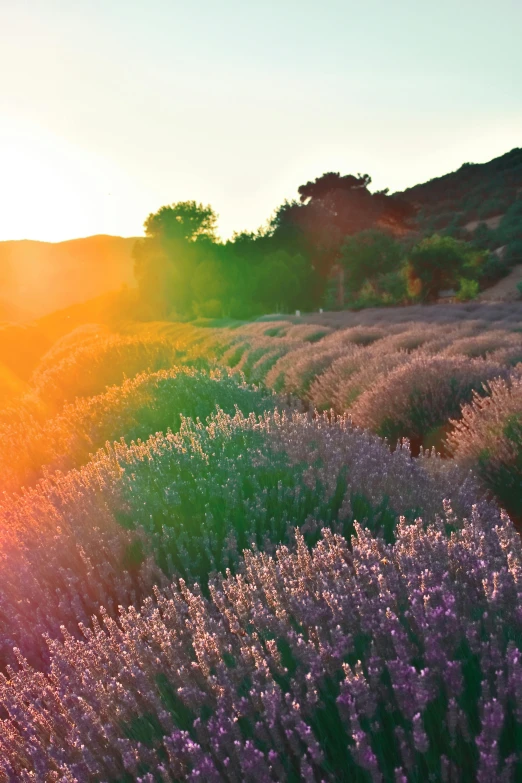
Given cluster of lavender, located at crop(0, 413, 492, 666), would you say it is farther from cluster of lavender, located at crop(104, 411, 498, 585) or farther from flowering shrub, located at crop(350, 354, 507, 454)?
flowering shrub, located at crop(350, 354, 507, 454)

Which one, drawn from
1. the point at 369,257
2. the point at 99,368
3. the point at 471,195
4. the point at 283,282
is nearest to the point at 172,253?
the point at 283,282

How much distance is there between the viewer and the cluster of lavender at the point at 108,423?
543cm

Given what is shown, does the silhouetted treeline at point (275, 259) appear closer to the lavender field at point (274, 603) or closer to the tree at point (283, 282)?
→ the tree at point (283, 282)

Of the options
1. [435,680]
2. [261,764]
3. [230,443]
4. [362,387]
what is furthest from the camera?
[362,387]

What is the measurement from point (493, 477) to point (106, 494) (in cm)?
242

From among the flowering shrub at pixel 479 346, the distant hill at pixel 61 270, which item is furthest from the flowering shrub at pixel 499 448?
the distant hill at pixel 61 270

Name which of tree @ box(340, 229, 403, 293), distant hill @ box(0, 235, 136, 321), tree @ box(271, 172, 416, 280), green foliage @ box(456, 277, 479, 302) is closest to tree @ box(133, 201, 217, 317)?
tree @ box(271, 172, 416, 280)

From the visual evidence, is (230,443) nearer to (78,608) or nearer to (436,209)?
(78,608)

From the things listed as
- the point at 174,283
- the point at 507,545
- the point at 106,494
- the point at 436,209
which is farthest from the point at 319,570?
the point at 436,209

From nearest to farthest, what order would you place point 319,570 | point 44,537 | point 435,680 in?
point 435,680 → point 319,570 → point 44,537

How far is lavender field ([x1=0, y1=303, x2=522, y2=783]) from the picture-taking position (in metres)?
1.23

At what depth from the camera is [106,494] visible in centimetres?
330

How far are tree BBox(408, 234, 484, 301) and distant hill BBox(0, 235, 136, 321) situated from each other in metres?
111

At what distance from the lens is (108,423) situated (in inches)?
226
